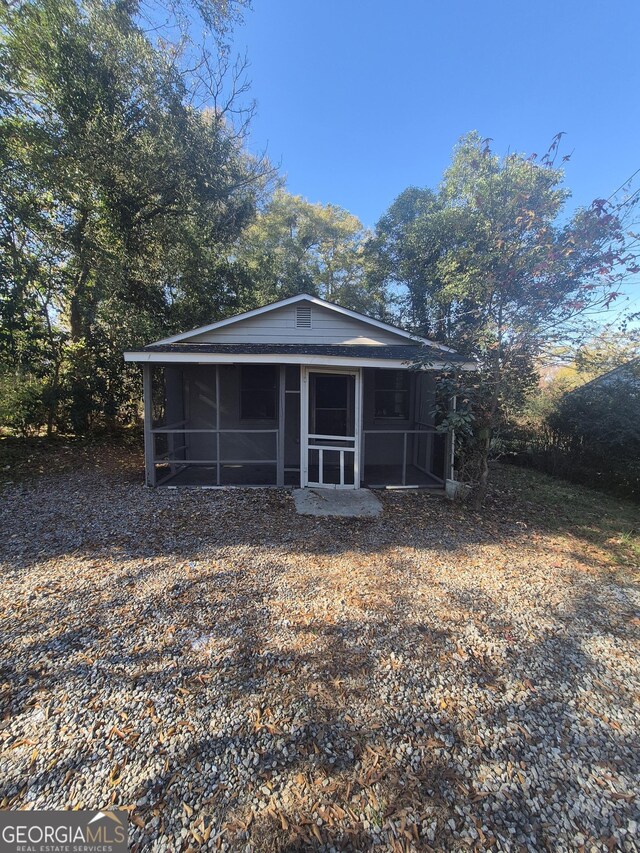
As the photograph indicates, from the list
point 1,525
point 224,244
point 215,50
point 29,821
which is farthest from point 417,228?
point 29,821

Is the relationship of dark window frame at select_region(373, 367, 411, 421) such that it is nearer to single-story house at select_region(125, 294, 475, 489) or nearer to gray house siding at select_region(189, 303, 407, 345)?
single-story house at select_region(125, 294, 475, 489)

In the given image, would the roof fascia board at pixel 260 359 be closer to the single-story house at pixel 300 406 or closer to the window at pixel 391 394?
the single-story house at pixel 300 406

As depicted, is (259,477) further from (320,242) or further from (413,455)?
(320,242)

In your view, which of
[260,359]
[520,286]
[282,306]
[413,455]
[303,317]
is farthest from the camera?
[413,455]

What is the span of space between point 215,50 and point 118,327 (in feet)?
30.6

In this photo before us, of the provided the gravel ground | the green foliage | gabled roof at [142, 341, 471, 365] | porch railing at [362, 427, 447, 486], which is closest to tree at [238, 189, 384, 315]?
porch railing at [362, 427, 447, 486]

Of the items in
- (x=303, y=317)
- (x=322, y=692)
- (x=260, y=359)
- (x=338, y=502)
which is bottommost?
(x=322, y=692)

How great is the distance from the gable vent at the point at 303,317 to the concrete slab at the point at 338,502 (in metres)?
3.82

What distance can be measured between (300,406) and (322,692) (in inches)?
226

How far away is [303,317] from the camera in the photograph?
8320 mm

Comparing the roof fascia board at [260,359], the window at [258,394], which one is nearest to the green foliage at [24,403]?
the roof fascia board at [260,359]

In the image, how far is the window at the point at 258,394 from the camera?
28.1ft

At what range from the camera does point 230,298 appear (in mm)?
13844

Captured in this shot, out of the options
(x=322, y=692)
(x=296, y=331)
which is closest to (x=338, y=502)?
(x=322, y=692)
